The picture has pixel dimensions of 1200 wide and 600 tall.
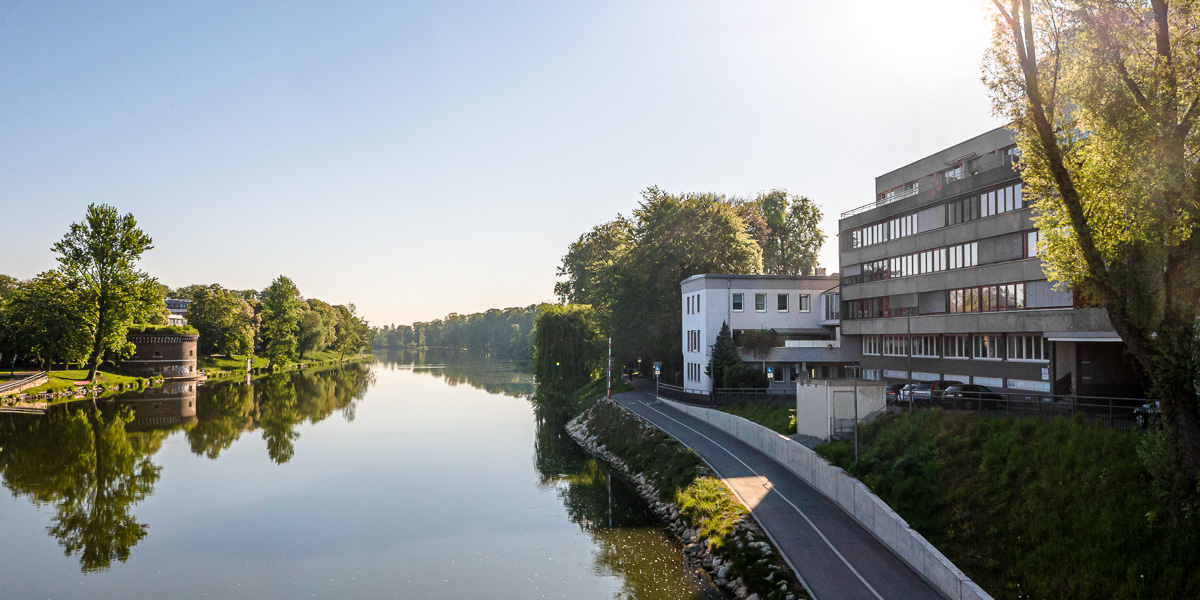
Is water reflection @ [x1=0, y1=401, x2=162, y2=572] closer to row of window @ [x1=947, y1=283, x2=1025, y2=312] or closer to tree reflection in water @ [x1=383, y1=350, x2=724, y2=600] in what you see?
tree reflection in water @ [x1=383, y1=350, x2=724, y2=600]

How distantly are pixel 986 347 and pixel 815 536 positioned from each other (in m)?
22.3

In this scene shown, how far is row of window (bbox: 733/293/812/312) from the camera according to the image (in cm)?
5566

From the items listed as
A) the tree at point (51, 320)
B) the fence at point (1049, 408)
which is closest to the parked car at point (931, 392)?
the fence at point (1049, 408)

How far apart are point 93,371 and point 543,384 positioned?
160 ft

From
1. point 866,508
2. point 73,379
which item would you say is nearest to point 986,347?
point 866,508

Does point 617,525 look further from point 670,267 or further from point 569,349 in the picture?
point 569,349

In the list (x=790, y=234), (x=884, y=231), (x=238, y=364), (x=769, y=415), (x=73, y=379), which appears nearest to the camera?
(x=769, y=415)

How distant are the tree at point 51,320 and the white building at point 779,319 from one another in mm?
63666

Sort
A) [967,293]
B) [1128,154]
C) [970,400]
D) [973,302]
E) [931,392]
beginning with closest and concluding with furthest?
1. [1128,154]
2. [970,400]
3. [931,392]
4. [973,302]
5. [967,293]

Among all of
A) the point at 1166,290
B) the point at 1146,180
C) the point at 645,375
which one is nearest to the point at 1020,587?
the point at 1166,290

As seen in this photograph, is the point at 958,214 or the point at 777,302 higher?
the point at 958,214

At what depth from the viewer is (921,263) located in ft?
144

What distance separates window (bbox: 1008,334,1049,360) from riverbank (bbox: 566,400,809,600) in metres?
17.2

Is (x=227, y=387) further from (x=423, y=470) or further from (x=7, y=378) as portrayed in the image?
(x=423, y=470)
